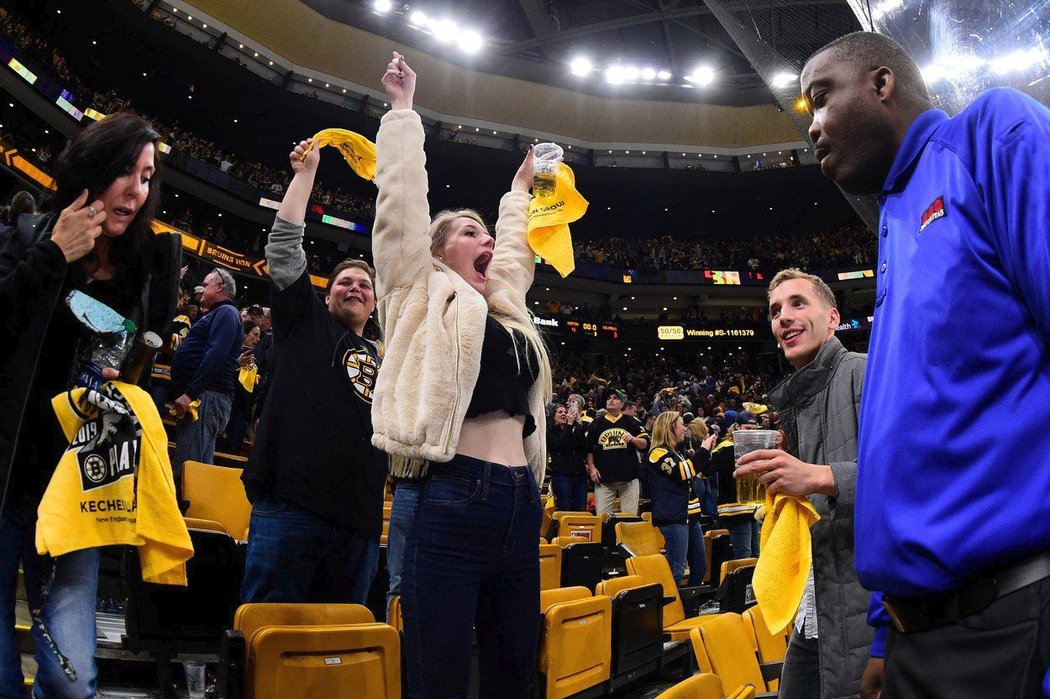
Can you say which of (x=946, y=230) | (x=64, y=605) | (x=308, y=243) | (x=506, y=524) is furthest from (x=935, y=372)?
(x=308, y=243)

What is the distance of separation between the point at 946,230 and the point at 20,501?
1720mm

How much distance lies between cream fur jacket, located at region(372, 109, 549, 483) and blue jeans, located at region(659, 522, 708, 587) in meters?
4.53

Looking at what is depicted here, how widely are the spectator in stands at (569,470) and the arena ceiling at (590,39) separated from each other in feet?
53.1

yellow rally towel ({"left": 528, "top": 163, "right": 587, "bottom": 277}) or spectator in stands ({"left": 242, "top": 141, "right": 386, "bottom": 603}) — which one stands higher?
yellow rally towel ({"left": 528, "top": 163, "right": 587, "bottom": 277})

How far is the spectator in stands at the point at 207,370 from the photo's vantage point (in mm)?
4082

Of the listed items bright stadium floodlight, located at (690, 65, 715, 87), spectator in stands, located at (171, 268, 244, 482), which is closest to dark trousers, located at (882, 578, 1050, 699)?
spectator in stands, located at (171, 268, 244, 482)

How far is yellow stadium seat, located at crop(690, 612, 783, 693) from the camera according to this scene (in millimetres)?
2465

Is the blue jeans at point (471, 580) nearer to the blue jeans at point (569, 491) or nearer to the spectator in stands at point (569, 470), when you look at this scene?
the spectator in stands at point (569, 470)

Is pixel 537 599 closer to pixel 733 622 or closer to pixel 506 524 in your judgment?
pixel 506 524

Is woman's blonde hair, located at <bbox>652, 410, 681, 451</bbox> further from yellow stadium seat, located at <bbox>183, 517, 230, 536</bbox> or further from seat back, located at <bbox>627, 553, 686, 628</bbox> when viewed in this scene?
yellow stadium seat, located at <bbox>183, 517, 230, 536</bbox>

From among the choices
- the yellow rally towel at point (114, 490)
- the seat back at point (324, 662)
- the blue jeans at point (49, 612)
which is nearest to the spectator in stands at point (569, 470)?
the seat back at point (324, 662)

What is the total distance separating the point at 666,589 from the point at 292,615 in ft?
9.33

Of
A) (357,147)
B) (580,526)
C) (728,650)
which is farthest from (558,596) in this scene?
(580,526)

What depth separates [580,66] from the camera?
2455 centimetres
